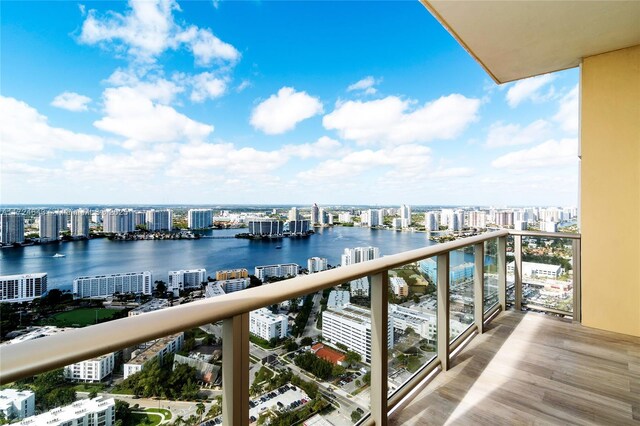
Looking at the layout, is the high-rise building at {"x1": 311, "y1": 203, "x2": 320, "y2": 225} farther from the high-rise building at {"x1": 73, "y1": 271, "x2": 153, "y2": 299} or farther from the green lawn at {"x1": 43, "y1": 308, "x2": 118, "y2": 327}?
the green lawn at {"x1": 43, "y1": 308, "x2": 118, "y2": 327}

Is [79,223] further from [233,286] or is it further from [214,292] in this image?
[214,292]

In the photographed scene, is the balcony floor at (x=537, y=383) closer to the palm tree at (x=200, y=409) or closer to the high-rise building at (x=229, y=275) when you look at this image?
the palm tree at (x=200, y=409)

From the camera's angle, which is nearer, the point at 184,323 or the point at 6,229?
the point at 184,323

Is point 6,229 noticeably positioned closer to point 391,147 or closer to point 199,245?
point 199,245

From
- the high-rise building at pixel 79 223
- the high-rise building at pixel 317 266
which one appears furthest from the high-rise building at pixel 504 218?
the high-rise building at pixel 79 223

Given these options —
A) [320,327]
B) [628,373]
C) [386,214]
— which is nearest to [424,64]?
[386,214]

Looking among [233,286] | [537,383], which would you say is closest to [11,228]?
[233,286]

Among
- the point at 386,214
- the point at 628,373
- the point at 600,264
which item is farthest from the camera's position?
the point at 386,214
